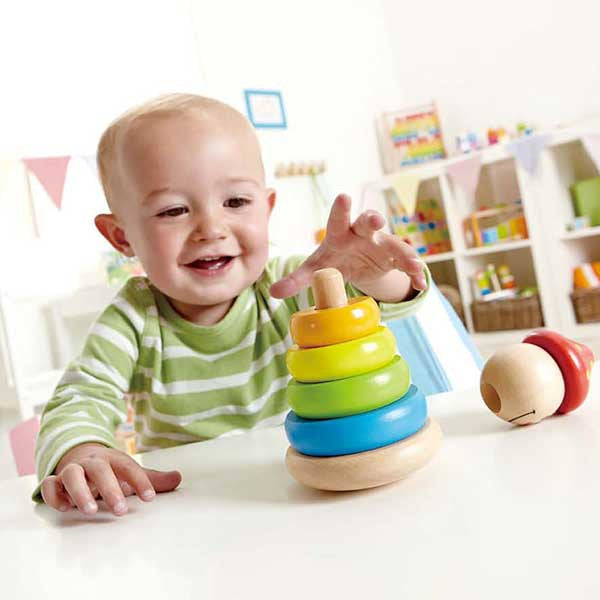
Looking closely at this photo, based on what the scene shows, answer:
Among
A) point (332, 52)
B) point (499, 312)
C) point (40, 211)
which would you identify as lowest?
point (499, 312)

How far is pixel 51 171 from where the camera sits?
126 inches

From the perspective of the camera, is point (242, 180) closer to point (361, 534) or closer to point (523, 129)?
point (361, 534)

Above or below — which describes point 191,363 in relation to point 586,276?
above

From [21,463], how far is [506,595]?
1.73 meters

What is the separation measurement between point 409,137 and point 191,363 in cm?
381

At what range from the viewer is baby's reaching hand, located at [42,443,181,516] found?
57 centimetres

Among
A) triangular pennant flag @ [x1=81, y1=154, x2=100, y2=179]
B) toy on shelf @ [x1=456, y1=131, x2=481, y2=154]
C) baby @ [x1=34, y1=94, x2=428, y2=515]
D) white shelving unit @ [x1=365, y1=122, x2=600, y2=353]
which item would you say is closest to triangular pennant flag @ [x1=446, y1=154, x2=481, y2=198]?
white shelving unit @ [x1=365, y1=122, x2=600, y2=353]

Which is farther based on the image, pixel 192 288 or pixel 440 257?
pixel 440 257

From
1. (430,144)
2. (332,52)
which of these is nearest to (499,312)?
(430,144)

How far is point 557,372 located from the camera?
1.93ft

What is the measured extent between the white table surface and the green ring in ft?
0.18

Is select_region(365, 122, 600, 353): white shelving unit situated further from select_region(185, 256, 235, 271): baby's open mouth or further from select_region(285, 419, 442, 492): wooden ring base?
select_region(285, 419, 442, 492): wooden ring base

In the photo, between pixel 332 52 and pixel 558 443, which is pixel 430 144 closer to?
pixel 332 52

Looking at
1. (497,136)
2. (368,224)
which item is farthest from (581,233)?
(368,224)
